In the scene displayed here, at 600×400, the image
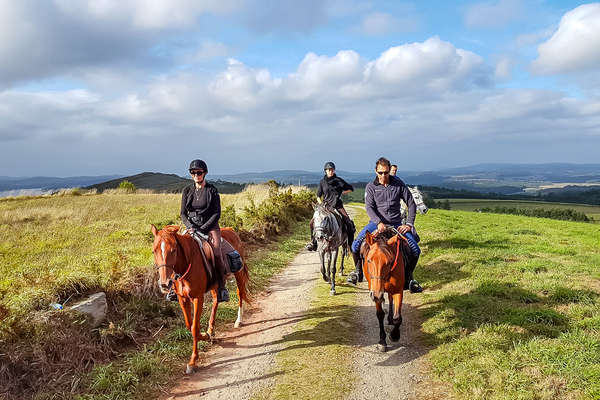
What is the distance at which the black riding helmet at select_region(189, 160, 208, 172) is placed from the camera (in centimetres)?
632

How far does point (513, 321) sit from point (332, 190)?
5620 mm

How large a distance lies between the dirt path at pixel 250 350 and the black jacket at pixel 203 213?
225 centimetres

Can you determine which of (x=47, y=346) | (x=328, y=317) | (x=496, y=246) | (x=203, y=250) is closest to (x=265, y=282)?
(x=328, y=317)

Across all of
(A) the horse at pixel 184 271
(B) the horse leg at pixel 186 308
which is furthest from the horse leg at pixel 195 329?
(B) the horse leg at pixel 186 308

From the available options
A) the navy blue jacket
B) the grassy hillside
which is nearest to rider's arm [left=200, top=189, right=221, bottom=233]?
the grassy hillside

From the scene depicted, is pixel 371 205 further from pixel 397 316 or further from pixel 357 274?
pixel 397 316

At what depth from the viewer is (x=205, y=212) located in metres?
6.43

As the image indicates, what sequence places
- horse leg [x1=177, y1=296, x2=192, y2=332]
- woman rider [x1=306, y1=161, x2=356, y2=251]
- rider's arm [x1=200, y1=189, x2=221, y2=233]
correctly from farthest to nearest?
woman rider [x1=306, y1=161, x2=356, y2=251], rider's arm [x1=200, y1=189, x2=221, y2=233], horse leg [x1=177, y1=296, x2=192, y2=332]

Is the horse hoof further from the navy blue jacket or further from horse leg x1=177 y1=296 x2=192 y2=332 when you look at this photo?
the navy blue jacket

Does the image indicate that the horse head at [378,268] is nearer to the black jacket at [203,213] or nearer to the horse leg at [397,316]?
the horse leg at [397,316]

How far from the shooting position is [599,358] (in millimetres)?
4914

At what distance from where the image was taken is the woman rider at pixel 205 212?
20.8 feet

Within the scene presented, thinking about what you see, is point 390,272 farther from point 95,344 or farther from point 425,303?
point 95,344

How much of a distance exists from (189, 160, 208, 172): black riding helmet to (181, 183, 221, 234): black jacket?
0.35 meters
